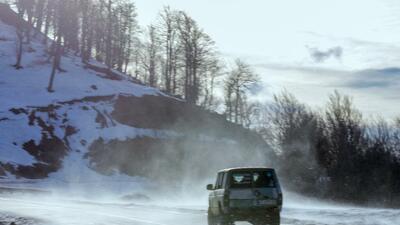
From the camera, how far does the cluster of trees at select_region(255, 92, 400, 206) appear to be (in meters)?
56.2

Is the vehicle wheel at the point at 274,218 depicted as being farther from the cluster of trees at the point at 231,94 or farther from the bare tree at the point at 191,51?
the bare tree at the point at 191,51

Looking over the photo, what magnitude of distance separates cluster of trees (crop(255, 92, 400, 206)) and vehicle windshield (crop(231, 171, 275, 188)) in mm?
38515

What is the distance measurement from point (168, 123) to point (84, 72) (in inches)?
582

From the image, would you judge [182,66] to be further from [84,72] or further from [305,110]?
[305,110]

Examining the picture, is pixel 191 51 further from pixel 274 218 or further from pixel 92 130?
pixel 274 218

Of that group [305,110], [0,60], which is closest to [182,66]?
[305,110]

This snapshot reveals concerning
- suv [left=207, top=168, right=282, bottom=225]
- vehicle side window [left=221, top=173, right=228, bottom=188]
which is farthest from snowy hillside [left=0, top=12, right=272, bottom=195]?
suv [left=207, top=168, right=282, bottom=225]

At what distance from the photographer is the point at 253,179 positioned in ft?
53.3

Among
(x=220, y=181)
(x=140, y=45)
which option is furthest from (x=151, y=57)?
(x=220, y=181)

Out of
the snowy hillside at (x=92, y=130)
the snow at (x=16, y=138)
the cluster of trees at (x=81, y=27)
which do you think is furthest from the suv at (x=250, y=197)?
the cluster of trees at (x=81, y=27)

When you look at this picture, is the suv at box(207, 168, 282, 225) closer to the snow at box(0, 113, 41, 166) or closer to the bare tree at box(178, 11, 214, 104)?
the snow at box(0, 113, 41, 166)

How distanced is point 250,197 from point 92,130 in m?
50.9

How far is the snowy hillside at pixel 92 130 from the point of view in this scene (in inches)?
2223

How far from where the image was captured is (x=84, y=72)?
7938 cm
